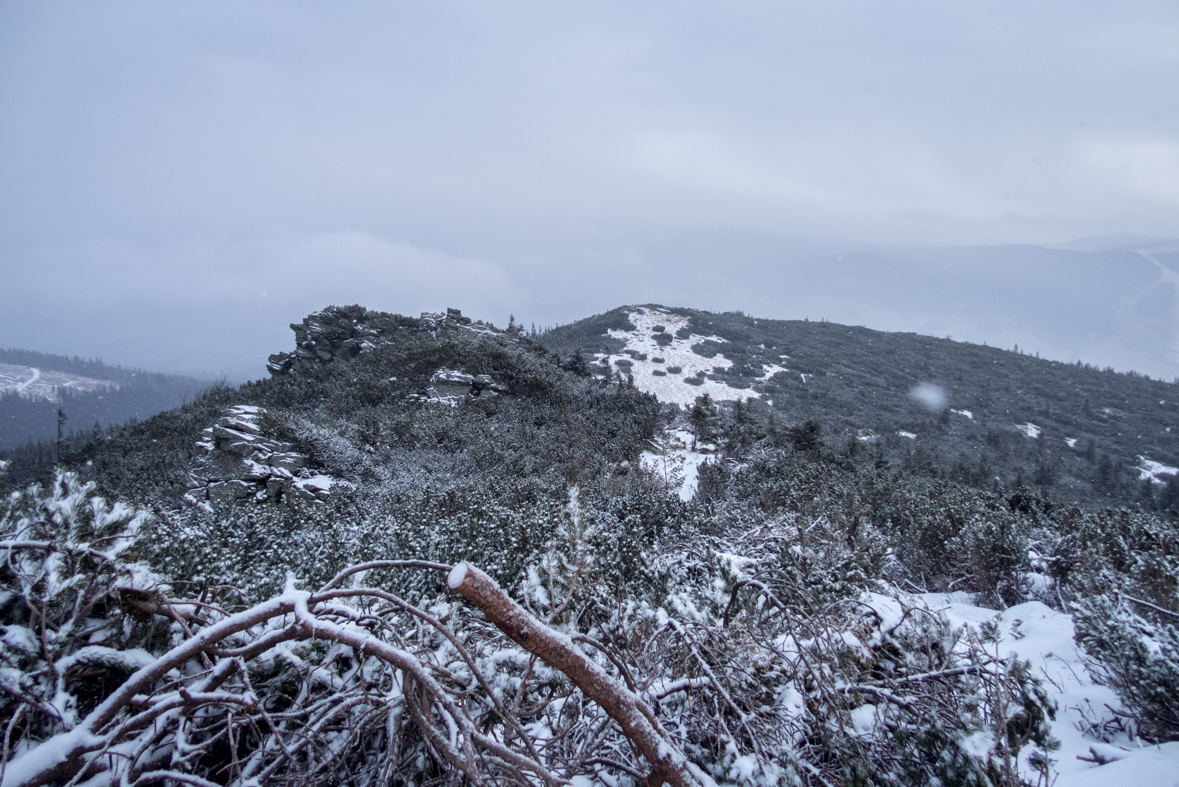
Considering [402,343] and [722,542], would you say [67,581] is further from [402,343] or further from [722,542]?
[402,343]

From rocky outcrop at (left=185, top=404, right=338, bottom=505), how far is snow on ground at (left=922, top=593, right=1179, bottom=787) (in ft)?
33.4

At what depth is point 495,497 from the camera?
7980 millimetres

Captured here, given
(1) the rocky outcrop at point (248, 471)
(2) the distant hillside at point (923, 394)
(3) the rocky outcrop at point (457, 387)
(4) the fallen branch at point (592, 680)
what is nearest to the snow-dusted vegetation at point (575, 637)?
(4) the fallen branch at point (592, 680)

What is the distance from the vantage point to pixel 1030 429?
2853 centimetres

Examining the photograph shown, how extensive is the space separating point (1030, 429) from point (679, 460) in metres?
28.7

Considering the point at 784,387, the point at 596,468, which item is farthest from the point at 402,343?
the point at 784,387

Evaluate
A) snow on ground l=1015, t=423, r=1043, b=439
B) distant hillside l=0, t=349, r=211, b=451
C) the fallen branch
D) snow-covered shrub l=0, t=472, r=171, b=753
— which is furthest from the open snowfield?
distant hillside l=0, t=349, r=211, b=451

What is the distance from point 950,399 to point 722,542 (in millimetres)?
35843

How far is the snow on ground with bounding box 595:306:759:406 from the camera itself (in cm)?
2866

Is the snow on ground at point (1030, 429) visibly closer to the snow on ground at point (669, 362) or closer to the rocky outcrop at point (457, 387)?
the snow on ground at point (669, 362)

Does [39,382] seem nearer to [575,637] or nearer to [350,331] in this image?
[350,331]

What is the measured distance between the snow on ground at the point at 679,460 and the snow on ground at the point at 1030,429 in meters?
24.7

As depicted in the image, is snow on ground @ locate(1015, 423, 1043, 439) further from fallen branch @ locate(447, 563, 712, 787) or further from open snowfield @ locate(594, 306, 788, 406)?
fallen branch @ locate(447, 563, 712, 787)

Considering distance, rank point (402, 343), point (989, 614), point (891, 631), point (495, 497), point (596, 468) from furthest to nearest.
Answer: point (402, 343), point (596, 468), point (495, 497), point (989, 614), point (891, 631)
